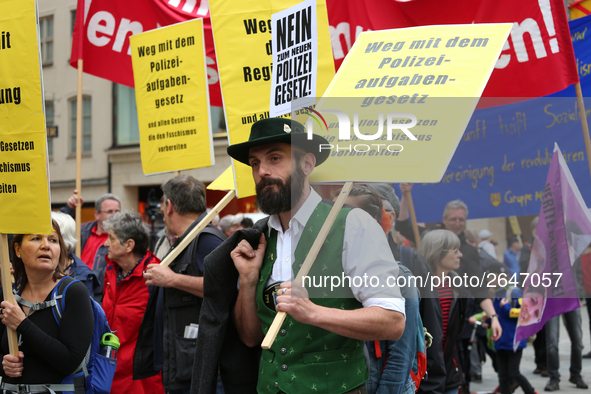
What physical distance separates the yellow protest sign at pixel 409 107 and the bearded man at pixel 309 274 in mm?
113

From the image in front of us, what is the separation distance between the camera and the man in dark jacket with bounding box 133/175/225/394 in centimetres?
394

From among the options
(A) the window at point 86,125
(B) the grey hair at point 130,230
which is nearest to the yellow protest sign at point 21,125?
(B) the grey hair at point 130,230

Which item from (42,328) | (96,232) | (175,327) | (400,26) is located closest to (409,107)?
(42,328)

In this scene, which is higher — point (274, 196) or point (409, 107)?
point (409, 107)

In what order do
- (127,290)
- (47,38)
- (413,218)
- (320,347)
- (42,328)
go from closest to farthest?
(320,347), (413,218), (42,328), (127,290), (47,38)

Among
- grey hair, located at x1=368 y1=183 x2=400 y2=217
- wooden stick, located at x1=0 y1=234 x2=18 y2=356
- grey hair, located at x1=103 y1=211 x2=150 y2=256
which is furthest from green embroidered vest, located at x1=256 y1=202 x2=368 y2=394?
grey hair, located at x1=103 y1=211 x2=150 y2=256

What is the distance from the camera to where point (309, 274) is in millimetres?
2412

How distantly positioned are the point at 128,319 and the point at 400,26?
12.8ft

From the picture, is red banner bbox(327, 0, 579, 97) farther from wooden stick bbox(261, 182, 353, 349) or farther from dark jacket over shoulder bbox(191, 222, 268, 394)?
dark jacket over shoulder bbox(191, 222, 268, 394)

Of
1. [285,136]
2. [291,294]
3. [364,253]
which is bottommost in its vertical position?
[291,294]

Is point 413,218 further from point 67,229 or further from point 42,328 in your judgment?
point 67,229

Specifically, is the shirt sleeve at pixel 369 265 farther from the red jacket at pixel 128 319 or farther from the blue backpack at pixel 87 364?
the red jacket at pixel 128 319

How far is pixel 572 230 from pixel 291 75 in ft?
4.96

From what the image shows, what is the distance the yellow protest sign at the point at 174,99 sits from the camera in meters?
5.12
